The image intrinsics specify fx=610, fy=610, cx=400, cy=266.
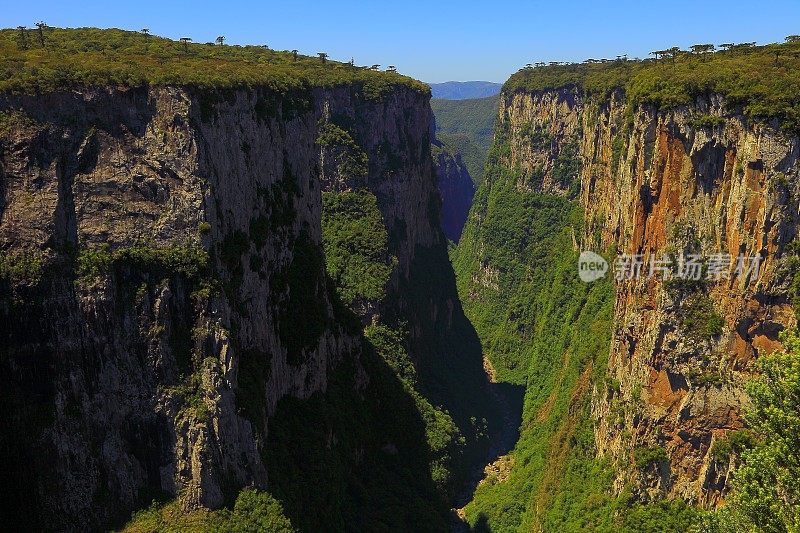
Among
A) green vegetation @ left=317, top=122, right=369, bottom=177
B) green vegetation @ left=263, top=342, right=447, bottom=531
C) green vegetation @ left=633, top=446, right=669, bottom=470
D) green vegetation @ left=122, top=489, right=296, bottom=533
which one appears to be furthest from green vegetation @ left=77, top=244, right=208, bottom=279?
green vegetation @ left=317, top=122, right=369, bottom=177

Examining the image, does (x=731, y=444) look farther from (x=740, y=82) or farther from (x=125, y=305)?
(x=125, y=305)

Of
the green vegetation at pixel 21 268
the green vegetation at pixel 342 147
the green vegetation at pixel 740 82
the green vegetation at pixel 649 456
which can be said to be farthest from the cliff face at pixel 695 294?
the green vegetation at pixel 21 268

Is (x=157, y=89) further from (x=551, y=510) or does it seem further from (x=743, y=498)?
(x=551, y=510)

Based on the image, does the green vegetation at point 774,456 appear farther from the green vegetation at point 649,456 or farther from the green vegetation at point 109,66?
the green vegetation at point 109,66

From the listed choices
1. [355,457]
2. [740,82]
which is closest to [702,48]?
[740,82]

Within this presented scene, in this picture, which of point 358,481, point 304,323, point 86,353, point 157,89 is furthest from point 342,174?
point 86,353

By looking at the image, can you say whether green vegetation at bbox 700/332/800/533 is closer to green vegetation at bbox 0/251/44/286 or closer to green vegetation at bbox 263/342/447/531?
green vegetation at bbox 263/342/447/531
